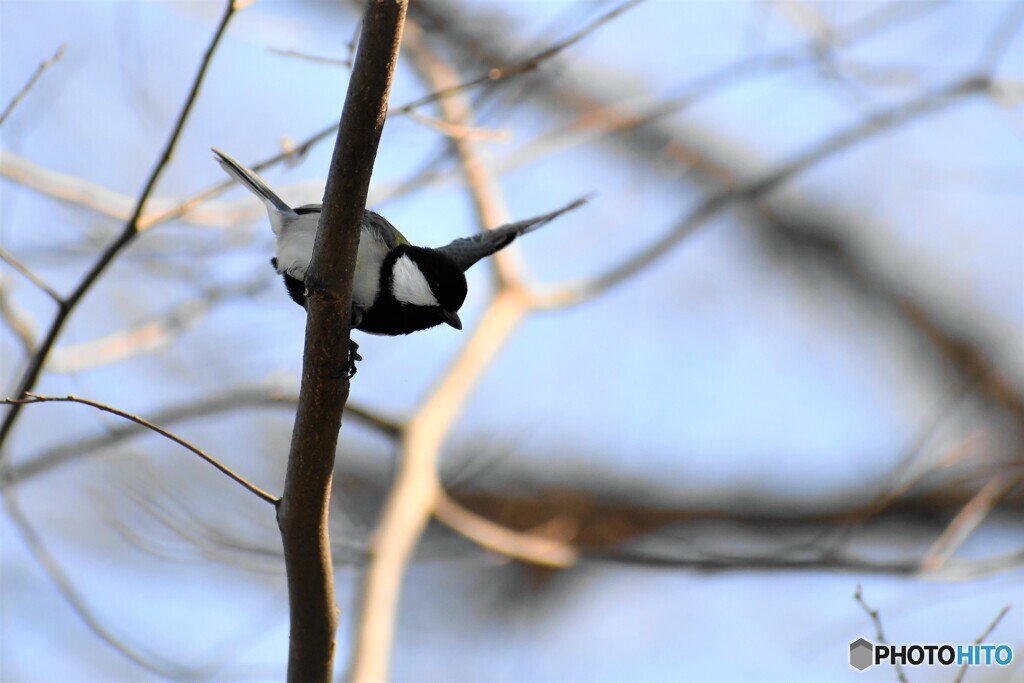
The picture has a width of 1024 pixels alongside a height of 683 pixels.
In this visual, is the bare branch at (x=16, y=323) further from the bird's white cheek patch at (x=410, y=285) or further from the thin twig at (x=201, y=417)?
the bird's white cheek patch at (x=410, y=285)

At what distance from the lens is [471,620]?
7508mm

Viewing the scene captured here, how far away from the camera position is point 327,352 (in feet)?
8.00

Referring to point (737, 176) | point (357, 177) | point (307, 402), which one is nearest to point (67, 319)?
point (307, 402)

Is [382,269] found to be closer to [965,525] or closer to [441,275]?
[441,275]

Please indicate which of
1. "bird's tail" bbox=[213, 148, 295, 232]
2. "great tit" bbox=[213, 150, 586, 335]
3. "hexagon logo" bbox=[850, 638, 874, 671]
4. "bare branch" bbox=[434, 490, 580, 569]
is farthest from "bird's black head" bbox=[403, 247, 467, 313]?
"hexagon logo" bbox=[850, 638, 874, 671]

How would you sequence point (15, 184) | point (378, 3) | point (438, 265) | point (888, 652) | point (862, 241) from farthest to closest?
point (862, 241) → point (15, 184) → point (438, 265) → point (888, 652) → point (378, 3)

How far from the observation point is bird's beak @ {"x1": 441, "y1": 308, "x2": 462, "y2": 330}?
358 centimetres

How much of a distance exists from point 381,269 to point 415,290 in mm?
147

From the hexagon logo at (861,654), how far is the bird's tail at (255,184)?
295 cm

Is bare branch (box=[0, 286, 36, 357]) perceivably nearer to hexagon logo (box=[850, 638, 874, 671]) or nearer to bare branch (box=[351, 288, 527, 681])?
bare branch (box=[351, 288, 527, 681])

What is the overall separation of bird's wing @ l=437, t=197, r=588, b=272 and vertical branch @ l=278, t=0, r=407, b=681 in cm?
131

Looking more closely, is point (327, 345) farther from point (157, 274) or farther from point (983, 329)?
point (983, 329)

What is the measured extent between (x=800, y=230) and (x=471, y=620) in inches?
246

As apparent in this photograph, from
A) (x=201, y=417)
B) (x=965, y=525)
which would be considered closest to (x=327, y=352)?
(x=201, y=417)
